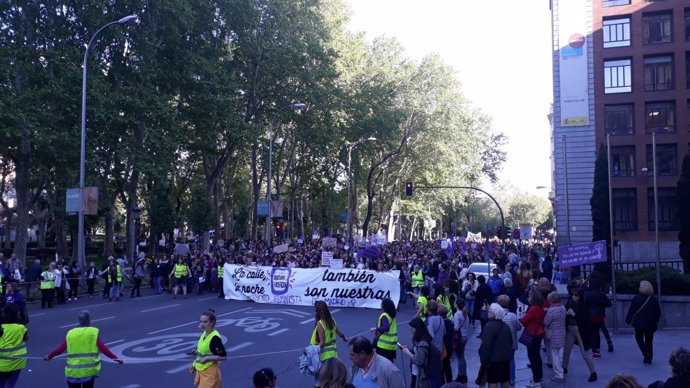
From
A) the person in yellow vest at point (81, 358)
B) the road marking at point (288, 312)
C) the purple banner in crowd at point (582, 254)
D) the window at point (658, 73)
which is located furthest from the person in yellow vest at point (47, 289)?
the window at point (658, 73)

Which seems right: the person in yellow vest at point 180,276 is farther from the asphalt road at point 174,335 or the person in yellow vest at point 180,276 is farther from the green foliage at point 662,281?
the green foliage at point 662,281

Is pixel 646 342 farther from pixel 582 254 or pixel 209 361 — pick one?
pixel 209 361

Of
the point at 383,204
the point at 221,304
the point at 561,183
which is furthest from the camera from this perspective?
the point at 383,204

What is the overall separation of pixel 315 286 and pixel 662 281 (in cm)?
1096

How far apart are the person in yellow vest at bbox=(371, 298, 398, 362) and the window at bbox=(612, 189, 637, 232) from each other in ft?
117

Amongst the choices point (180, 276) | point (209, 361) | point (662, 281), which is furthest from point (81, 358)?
point (180, 276)

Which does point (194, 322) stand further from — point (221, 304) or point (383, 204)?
point (383, 204)

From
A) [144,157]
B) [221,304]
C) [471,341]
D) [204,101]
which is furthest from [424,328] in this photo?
[204,101]

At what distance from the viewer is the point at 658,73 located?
4075 centimetres

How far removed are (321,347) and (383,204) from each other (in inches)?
2376

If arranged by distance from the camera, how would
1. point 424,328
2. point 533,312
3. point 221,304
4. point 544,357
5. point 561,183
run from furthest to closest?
1. point 561,183
2. point 221,304
3. point 544,357
4. point 533,312
5. point 424,328

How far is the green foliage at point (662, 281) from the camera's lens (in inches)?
710

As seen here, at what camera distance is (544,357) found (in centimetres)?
1380

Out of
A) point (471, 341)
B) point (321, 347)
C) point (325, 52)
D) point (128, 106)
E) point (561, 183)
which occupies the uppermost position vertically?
point (325, 52)
